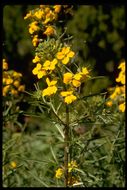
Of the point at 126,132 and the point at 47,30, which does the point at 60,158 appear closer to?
the point at 126,132

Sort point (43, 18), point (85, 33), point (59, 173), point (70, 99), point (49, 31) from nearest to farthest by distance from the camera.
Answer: point (70, 99) < point (59, 173) < point (49, 31) < point (43, 18) < point (85, 33)

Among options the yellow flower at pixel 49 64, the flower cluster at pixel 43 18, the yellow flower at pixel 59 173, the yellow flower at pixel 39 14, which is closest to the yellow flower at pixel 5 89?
the flower cluster at pixel 43 18

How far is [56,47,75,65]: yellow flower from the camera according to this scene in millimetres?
2547

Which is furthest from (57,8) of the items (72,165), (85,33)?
(85,33)

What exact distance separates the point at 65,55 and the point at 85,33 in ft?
18.8

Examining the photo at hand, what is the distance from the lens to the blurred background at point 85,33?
27.5ft

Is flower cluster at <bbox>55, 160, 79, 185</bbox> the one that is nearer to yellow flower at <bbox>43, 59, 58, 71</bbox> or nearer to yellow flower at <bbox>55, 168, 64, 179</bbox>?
yellow flower at <bbox>55, 168, 64, 179</bbox>

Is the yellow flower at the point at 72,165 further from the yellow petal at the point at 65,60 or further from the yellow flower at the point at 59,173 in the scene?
the yellow petal at the point at 65,60

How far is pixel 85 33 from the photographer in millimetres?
8219

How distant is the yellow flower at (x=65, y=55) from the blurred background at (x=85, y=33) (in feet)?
18.5

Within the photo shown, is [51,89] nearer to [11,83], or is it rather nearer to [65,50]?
[65,50]

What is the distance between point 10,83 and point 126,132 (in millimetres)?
965

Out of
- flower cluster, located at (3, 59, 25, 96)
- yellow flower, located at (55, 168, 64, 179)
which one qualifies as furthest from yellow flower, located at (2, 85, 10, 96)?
yellow flower, located at (55, 168, 64, 179)

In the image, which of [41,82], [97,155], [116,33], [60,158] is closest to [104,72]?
[116,33]
